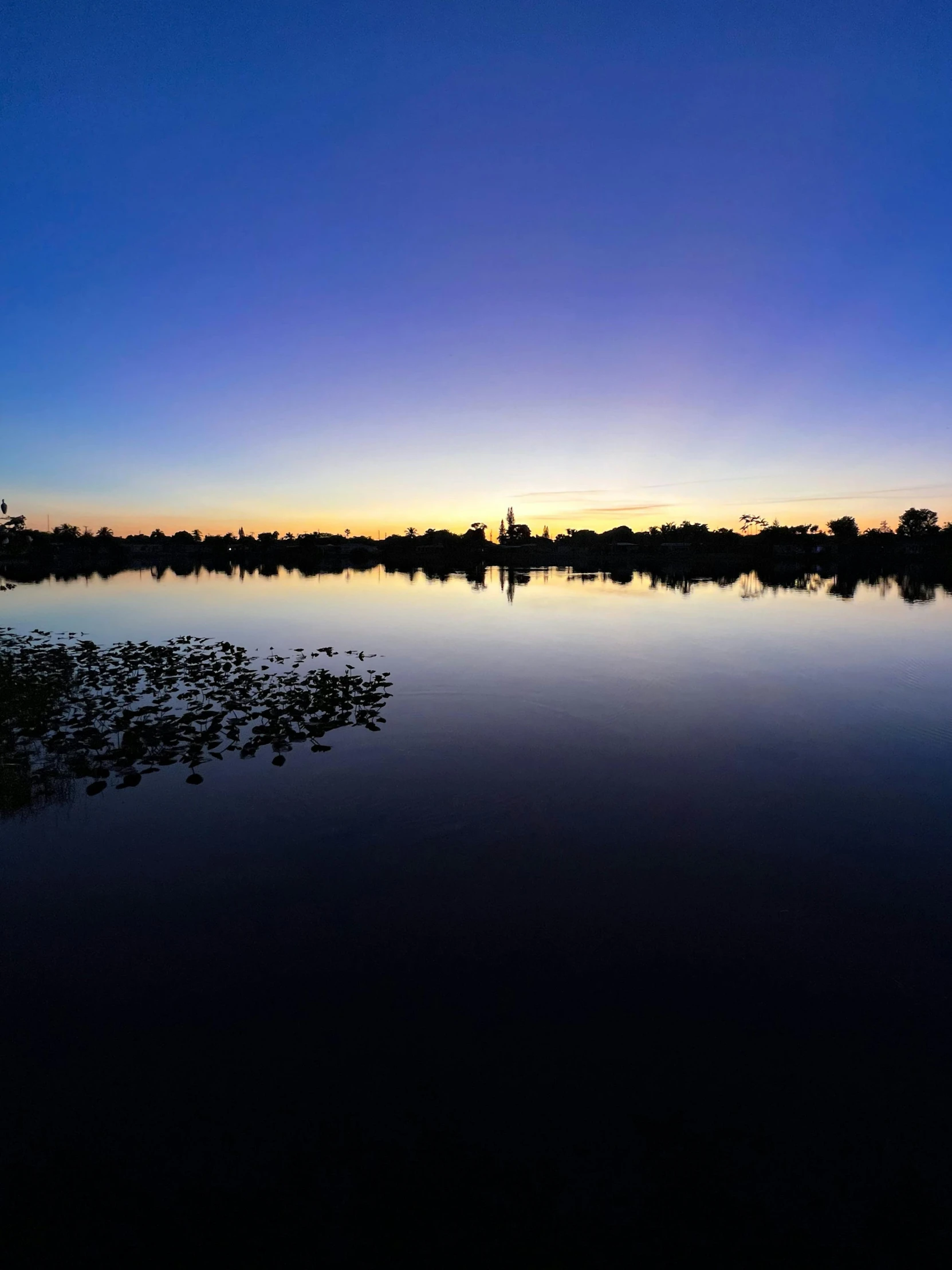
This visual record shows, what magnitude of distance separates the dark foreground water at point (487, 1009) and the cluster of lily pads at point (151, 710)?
3.50ft

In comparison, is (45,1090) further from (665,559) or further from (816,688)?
(665,559)

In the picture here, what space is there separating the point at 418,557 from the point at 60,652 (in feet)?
411

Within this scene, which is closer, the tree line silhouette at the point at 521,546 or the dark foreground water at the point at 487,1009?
the dark foreground water at the point at 487,1009

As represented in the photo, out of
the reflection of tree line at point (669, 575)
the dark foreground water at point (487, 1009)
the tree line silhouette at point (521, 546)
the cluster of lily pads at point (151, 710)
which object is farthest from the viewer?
the tree line silhouette at point (521, 546)

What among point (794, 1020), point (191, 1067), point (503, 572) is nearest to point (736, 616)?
point (794, 1020)

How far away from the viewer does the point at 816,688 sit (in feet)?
62.6

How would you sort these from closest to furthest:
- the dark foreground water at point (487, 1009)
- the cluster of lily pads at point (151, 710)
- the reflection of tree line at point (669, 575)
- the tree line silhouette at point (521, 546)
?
the dark foreground water at point (487, 1009), the cluster of lily pads at point (151, 710), the reflection of tree line at point (669, 575), the tree line silhouette at point (521, 546)

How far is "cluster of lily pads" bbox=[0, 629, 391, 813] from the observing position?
38.4 feet

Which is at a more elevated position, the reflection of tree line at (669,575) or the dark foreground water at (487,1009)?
the reflection of tree line at (669,575)

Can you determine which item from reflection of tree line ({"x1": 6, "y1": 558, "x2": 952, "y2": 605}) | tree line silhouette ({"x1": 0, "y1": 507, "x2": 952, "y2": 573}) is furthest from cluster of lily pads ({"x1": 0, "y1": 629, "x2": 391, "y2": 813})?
tree line silhouette ({"x1": 0, "y1": 507, "x2": 952, "y2": 573})

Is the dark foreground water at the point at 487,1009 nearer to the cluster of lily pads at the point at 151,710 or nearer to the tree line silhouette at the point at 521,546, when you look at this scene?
the cluster of lily pads at the point at 151,710

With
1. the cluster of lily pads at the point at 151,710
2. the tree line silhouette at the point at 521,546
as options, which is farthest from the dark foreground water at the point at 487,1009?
the tree line silhouette at the point at 521,546

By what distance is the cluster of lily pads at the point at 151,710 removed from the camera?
11.7m

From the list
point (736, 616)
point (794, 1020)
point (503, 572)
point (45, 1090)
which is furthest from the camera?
point (503, 572)
